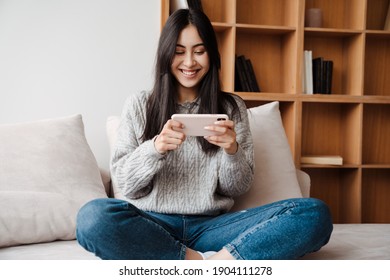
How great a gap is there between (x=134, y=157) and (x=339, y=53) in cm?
165

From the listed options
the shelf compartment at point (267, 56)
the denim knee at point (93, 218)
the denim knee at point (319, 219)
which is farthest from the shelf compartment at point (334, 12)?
the denim knee at point (93, 218)

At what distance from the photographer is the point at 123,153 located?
1689mm

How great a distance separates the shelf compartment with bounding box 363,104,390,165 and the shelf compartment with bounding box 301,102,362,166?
135mm

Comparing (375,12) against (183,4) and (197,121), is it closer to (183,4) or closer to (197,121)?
(183,4)

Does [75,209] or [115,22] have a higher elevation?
[115,22]

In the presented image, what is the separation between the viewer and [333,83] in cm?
283

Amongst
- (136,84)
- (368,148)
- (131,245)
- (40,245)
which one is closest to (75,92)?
(136,84)

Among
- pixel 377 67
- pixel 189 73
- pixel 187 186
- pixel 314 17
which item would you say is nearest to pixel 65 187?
pixel 187 186

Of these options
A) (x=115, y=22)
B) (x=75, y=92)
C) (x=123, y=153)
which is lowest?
(x=123, y=153)

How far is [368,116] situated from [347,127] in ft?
0.57

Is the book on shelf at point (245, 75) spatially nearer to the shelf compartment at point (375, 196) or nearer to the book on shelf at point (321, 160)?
the book on shelf at point (321, 160)
